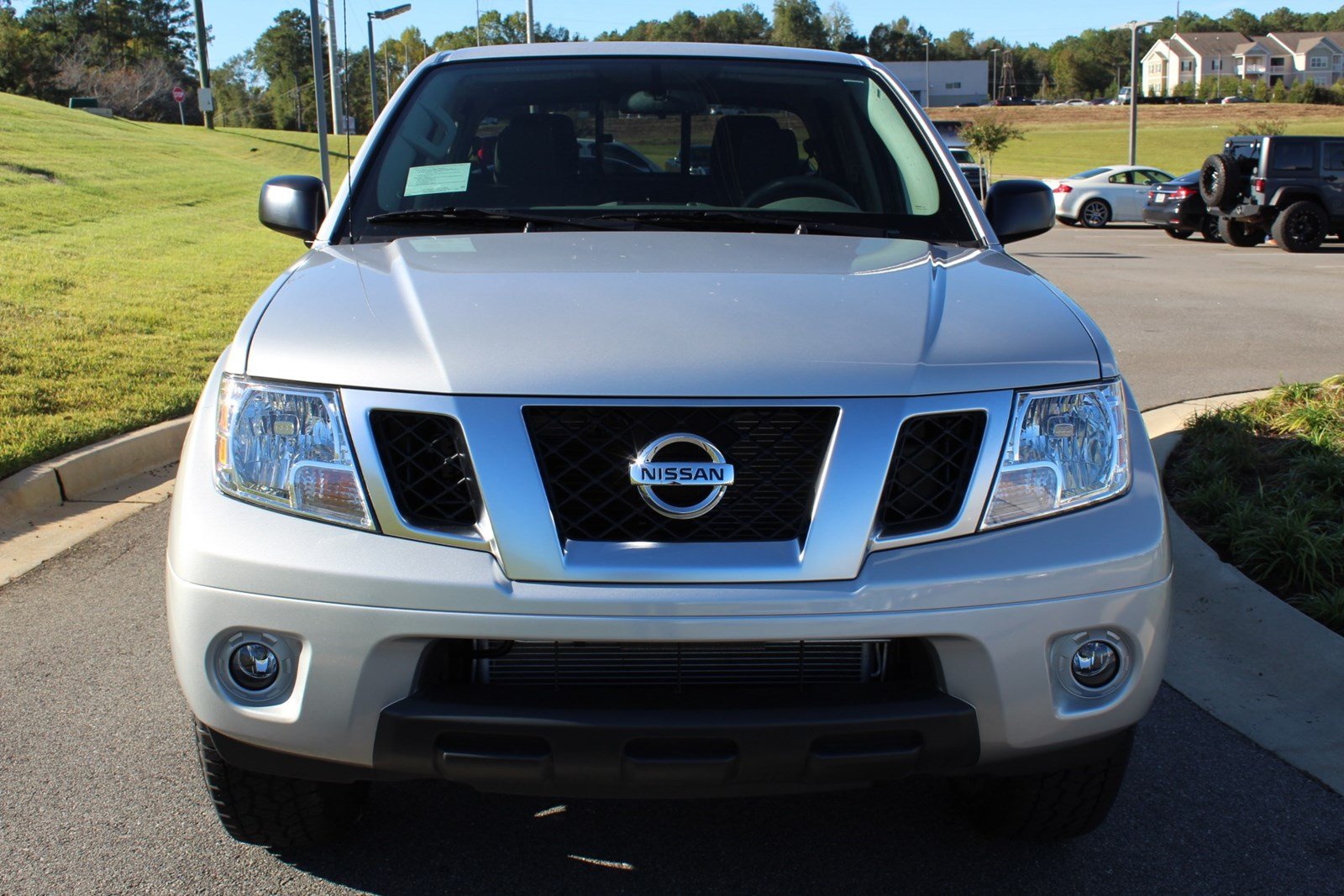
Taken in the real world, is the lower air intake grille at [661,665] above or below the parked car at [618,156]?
below

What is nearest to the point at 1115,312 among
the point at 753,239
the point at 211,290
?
the point at 211,290

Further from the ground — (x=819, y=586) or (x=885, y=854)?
(x=819, y=586)

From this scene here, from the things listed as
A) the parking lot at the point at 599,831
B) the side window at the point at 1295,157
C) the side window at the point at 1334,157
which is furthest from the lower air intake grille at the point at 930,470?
the side window at the point at 1334,157

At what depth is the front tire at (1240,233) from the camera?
21750 mm

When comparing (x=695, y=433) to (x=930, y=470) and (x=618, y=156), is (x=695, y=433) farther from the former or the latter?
(x=618, y=156)

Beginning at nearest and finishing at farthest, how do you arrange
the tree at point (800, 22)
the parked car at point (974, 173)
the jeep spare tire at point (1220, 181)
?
the parked car at point (974, 173), the jeep spare tire at point (1220, 181), the tree at point (800, 22)

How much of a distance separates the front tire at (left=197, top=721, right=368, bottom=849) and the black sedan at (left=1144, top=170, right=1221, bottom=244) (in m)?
23.1

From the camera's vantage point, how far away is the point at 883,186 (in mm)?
3844

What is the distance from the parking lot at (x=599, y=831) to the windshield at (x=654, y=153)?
1458mm

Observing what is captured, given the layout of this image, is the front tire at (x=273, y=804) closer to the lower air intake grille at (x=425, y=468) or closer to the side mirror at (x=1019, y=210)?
the lower air intake grille at (x=425, y=468)

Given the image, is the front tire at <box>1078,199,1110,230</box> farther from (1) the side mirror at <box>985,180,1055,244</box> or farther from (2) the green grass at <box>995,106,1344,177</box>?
(1) the side mirror at <box>985,180,1055,244</box>

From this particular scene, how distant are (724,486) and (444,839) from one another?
1174 millimetres

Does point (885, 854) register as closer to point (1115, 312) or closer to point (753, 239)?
point (753, 239)

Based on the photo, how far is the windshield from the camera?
3.51 m
